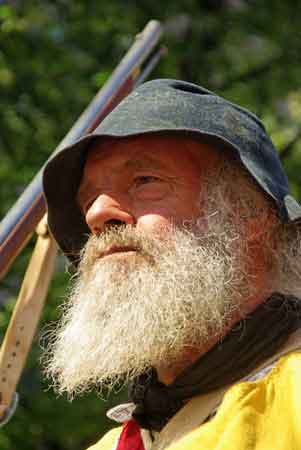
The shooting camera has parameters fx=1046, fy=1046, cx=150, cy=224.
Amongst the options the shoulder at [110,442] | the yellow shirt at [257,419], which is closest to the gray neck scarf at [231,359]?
the yellow shirt at [257,419]

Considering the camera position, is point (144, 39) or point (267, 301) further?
point (144, 39)

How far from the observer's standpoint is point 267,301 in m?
3.01

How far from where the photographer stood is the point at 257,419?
8.59 feet

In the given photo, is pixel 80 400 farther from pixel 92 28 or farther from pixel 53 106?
pixel 92 28

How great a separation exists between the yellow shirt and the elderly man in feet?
0.33

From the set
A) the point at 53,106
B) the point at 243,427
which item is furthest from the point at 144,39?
the point at 53,106

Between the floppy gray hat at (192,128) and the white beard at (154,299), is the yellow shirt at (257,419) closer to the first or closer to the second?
the white beard at (154,299)

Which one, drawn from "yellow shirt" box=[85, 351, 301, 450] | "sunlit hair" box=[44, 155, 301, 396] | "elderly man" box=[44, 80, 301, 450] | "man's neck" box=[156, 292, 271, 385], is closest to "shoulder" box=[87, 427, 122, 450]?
"elderly man" box=[44, 80, 301, 450]

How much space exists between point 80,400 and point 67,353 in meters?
3.59

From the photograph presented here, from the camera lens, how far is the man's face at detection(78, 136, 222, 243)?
306 cm

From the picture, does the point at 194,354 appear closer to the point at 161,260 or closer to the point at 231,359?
the point at 231,359

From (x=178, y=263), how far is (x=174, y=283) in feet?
0.20

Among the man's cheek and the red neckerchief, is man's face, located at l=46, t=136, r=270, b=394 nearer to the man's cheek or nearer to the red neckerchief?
the man's cheek

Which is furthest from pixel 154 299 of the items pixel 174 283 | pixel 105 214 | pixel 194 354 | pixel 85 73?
pixel 85 73
